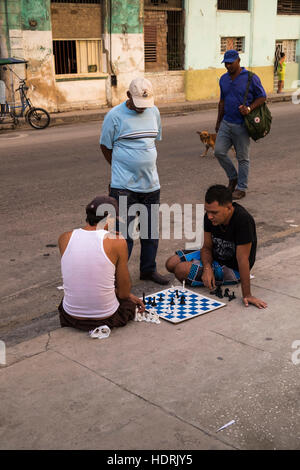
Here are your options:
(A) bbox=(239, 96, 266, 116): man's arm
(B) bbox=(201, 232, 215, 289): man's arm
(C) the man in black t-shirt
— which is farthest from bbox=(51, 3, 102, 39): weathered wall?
(B) bbox=(201, 232, 215, 289): man's arm

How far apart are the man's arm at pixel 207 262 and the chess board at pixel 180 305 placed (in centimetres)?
14

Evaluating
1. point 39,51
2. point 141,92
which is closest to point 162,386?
point 141,92

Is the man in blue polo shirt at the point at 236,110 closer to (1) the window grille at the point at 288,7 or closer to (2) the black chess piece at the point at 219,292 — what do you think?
(2) the black chess piece at the point at 219,292

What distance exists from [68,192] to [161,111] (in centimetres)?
1329

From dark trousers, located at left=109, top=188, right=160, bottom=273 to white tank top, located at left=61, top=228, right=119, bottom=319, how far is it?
1010mm

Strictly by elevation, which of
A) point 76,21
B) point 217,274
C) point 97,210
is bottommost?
point 217,274

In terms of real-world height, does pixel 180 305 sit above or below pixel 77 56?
below

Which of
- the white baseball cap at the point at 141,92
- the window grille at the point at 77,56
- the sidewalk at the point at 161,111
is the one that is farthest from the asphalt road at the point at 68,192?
the window grille at the point at 77,56

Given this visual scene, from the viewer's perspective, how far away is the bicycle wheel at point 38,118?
17.2 m

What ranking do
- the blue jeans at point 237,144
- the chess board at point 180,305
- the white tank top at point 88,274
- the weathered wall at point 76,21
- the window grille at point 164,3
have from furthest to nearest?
the window grille at point 164,3 < the weathered wall at point 76,21 < the blue jeans at point 237,144 < the chess board at point 180,305 < the white tank top at point 88,274

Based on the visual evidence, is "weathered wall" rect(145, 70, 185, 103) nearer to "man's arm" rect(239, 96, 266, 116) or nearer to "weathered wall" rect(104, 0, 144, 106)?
"weathered wall" rect(104, 0, 144, 106)

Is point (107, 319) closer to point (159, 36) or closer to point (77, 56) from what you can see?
point (77, 56)

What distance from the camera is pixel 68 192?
29.8ft

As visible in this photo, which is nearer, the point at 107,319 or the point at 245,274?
the point at 107,319
